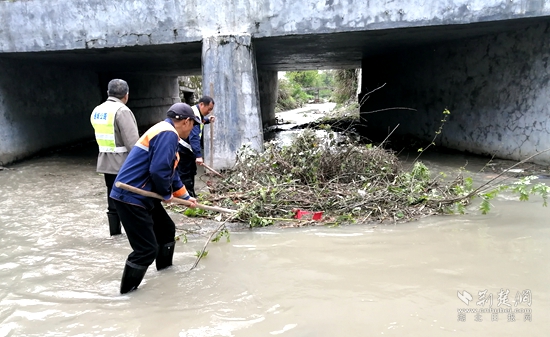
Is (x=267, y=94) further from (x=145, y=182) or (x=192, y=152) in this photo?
(x=145, y=182)

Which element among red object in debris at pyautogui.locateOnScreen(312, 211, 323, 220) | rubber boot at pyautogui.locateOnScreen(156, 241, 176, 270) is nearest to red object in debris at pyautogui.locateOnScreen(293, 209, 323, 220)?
red object in debris at pyautogui.locateOnScreen(312, 211, 323, 220)

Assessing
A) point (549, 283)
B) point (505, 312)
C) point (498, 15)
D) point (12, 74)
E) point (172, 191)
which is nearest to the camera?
point (505, 312)

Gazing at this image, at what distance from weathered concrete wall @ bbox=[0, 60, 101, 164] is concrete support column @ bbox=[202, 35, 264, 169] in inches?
191

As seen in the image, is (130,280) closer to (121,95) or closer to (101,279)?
(101,279)

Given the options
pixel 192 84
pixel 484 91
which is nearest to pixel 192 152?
pixel 484 91

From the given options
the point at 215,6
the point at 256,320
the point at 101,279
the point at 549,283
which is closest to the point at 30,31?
the point at 215,6

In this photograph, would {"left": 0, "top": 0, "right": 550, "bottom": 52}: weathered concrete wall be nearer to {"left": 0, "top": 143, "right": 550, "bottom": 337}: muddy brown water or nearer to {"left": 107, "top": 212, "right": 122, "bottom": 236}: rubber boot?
{"left": 0, "top": 143, "right": 550, "bottom": 337}: muddy brown water

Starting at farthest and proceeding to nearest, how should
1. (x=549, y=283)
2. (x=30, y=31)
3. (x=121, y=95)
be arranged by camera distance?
(x=30, y=31)
(x=121, y=95)
(x=549, y=283)

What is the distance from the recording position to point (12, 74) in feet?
27.7

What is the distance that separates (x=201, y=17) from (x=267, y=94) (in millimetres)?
9518

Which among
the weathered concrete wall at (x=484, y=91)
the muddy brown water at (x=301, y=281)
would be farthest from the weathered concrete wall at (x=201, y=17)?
the muddy brown water at (x=301, y=281)

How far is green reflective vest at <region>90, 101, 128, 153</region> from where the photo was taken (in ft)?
12.3

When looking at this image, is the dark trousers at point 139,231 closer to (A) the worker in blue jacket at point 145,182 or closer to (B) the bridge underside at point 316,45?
(A) the worker in blue jacket at point 145,182

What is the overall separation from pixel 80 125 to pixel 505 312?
1118 cm
